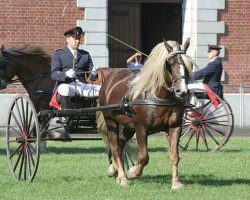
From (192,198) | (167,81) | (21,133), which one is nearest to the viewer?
(192,198)

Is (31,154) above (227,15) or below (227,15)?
below

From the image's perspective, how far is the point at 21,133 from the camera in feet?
42.1

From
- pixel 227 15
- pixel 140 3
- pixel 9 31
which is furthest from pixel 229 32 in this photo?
pixel 9 31

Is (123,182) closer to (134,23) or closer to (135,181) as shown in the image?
(135,181)

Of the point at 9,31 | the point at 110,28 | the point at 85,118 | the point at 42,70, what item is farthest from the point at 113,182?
the point at 110,28

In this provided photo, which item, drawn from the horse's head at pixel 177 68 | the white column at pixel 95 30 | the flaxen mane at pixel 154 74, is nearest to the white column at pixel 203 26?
the white column at pixel 95 30

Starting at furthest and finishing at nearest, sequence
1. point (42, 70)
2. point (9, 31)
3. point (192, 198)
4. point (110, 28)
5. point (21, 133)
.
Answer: point (110, 28) < point (9, 31) < point (42, 70) < point (21, 133) < point (192, 198)

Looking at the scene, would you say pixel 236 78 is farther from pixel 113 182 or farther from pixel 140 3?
pixel 113 182

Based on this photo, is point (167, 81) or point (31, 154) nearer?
point (167, 81)

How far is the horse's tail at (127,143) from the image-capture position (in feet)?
40.9

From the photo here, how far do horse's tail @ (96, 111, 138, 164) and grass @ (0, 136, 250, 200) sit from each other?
31 cm

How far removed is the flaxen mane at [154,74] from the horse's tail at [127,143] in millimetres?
1085

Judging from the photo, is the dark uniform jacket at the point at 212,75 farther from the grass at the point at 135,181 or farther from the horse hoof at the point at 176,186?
the horse hoof at the point at 176,186

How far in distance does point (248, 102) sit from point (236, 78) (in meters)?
0.64
